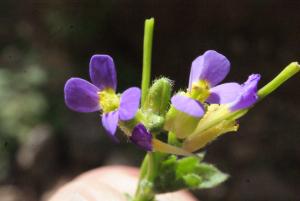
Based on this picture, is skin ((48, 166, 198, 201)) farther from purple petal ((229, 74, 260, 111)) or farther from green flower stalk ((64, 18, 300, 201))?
purple petal ((229, 74, 260, 111))

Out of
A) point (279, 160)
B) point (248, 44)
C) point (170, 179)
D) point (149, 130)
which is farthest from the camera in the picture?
point (248, 44)

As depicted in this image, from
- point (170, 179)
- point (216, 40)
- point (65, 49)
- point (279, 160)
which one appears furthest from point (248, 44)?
point (170, 179)

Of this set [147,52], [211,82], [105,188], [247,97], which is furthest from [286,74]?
[105,188]

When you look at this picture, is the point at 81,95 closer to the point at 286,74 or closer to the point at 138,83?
the point at 286,74

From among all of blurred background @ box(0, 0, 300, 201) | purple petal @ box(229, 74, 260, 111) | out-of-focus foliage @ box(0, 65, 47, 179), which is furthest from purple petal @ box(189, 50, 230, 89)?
out-of-focus foliage @ box(0, 65, 47, 179)

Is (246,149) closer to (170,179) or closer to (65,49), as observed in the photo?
(65,49)

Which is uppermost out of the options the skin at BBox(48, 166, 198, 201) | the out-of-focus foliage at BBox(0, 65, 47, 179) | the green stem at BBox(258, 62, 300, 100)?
the green stem at BBox(258, 62, 300, 100)
